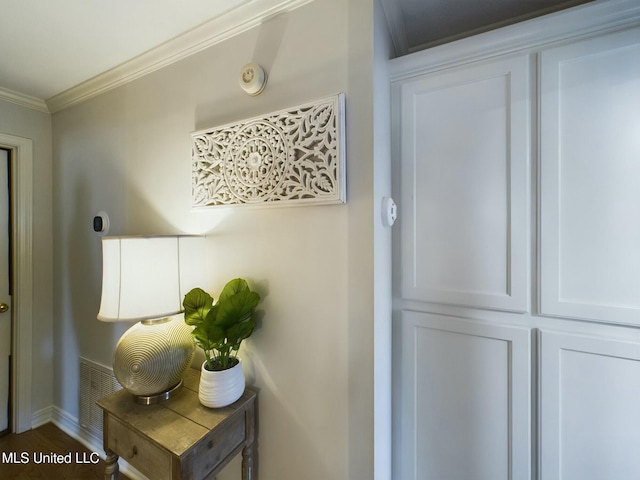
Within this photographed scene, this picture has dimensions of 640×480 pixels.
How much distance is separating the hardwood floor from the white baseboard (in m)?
0.02

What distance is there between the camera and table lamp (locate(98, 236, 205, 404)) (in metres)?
0.98

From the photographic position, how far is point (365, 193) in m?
0.91

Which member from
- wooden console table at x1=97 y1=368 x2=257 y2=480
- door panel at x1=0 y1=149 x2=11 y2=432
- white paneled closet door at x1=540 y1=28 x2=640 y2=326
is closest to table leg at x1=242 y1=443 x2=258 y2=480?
wooden console table at x1=97 y1=368 x2=257 y2=480

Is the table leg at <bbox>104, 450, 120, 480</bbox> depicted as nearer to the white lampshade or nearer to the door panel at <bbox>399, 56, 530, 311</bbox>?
the white lampshade

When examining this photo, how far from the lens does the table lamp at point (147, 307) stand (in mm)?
982

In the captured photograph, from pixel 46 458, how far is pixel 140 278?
5.20 feet

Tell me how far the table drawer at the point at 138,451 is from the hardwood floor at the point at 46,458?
774 mm

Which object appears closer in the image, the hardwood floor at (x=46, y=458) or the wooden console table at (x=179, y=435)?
the wooden console table at (x=179, y=435)

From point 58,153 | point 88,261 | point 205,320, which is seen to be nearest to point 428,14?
point 205,320

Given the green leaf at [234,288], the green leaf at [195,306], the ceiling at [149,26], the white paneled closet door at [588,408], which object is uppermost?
→ the ceiling at [149,26]

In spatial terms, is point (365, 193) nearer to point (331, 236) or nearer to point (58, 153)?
point (331, 236)

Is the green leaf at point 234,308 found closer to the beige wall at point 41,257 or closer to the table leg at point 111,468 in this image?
the table leg at point 111,468

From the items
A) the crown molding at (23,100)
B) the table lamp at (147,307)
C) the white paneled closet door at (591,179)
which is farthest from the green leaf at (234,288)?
the crown molding at (23,100)

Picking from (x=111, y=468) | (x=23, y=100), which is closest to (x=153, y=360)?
(x=111, y=468)
